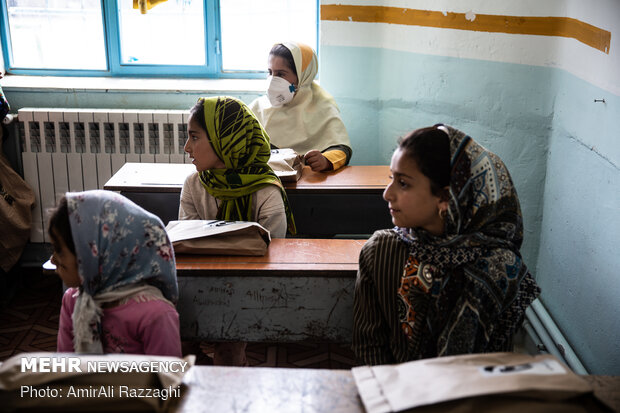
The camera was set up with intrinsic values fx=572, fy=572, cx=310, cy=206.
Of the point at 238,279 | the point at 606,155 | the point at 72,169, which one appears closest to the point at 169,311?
the point at 238,279

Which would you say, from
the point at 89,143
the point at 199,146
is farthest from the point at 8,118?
the point at 199,146

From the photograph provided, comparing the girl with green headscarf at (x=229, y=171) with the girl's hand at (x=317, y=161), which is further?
the girl's hand at (x=317, y=161)

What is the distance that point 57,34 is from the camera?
3.69 metres

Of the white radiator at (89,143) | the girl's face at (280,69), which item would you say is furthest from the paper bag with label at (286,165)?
the white radiator at (89,143)

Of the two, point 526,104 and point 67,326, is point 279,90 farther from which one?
point 67,326

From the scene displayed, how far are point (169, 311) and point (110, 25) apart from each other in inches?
110

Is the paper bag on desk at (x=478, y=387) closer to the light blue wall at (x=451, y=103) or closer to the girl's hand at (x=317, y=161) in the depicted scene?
the light blue wall at (x=451, y=103)

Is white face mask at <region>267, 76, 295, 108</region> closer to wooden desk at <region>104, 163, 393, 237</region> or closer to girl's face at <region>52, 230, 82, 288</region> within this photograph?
wooden desk at <region>104, 163, 393, 237</region>

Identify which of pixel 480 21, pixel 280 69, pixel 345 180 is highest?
pixel 480 21

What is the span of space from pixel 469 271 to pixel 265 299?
64cm

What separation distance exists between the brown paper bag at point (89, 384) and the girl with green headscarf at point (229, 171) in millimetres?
1083

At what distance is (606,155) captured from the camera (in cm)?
182

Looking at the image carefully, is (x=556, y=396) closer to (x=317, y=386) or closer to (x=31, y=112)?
(x=317, y=386)

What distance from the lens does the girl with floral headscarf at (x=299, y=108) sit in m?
3.04
